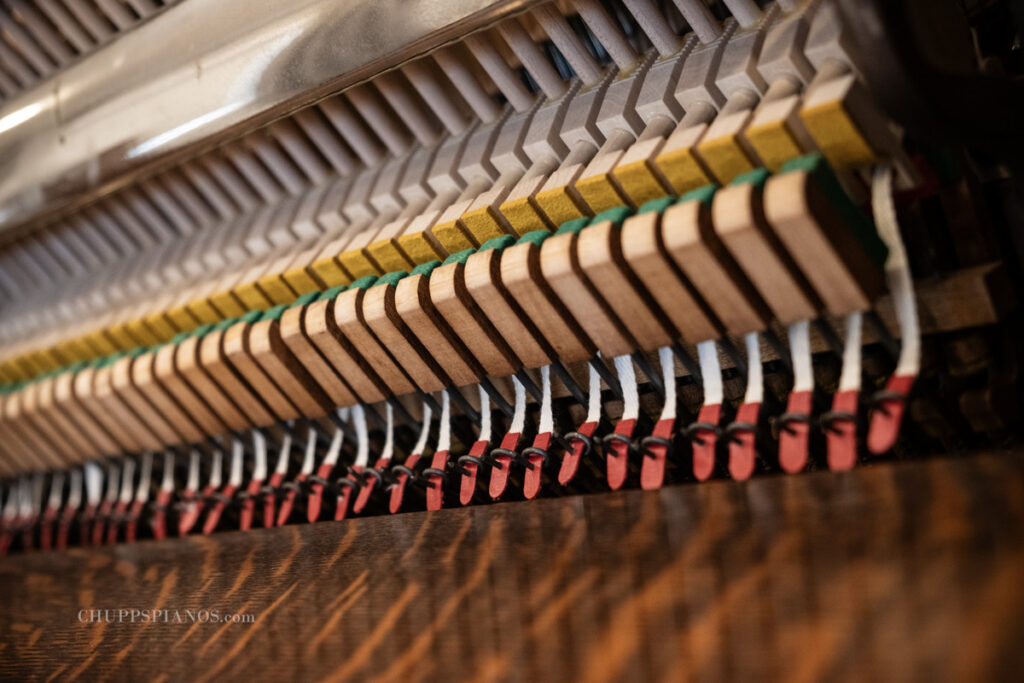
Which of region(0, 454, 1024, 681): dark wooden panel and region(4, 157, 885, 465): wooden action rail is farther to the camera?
region(4, 157, 885, 465): wooden action rail

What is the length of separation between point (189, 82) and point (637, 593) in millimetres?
1589

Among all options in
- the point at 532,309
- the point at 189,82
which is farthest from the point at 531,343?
the point at 189,82

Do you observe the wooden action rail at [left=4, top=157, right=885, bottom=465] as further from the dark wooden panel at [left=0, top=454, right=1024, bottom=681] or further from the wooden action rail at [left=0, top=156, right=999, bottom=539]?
the dark wooden panel at [left=0, top=454, right=1024, bottom=681]

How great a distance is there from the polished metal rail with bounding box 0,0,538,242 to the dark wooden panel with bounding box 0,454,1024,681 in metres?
0.92

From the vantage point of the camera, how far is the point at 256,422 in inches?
89.7

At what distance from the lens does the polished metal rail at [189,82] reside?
1888 millimetres

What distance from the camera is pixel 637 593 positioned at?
50.7 inches

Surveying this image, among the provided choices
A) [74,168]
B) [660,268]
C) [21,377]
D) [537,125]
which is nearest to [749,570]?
[660,268]

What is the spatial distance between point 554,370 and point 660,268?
375 mm

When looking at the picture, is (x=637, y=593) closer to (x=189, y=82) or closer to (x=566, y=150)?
(x=566, y=150)

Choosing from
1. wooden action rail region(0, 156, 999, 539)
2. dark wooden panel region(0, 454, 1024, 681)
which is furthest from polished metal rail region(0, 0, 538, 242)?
dark wooden panel region(0, 454, 1024, 681)

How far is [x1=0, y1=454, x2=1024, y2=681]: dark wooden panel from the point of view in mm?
1040

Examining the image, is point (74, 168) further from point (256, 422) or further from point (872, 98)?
point (872, 98)

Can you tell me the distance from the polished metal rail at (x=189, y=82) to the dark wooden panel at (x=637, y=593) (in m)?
0.92
